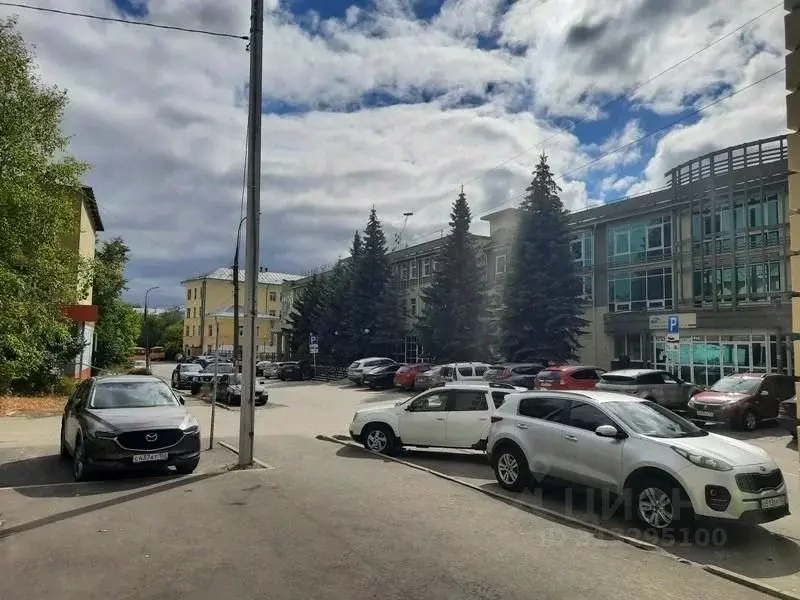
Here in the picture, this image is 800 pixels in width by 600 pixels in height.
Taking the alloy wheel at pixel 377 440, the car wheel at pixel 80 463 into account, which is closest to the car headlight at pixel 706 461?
the alloy wheel at pixel 377 440

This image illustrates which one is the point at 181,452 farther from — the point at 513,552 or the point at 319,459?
the point at 513,552

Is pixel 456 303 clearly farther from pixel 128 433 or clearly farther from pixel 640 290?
pixel 128 433

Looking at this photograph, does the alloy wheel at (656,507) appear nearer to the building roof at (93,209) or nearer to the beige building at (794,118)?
the beige building at (794,118)

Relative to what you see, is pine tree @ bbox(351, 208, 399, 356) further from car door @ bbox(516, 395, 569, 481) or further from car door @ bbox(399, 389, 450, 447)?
car door @ bbox(516, 395, 569, 481)

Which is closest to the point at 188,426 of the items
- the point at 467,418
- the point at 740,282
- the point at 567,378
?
the point at 467,418

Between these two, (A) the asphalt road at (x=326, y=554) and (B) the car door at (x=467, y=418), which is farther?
(B) the car door at (x=467, y=418)

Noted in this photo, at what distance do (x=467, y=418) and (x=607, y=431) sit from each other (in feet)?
15.5

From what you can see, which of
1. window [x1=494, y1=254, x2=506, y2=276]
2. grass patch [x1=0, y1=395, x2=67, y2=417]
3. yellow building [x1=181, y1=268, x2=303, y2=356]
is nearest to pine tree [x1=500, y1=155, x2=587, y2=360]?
window [x1=494, y1=254, x2=506, y2=276]

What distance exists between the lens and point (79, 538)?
6.79m

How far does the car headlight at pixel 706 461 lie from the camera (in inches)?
277

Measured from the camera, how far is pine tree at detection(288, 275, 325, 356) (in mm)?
57269

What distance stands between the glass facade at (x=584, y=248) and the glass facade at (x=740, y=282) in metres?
7.46

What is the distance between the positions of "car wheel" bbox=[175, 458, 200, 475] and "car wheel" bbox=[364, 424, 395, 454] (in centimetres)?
356

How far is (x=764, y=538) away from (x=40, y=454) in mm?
12748
